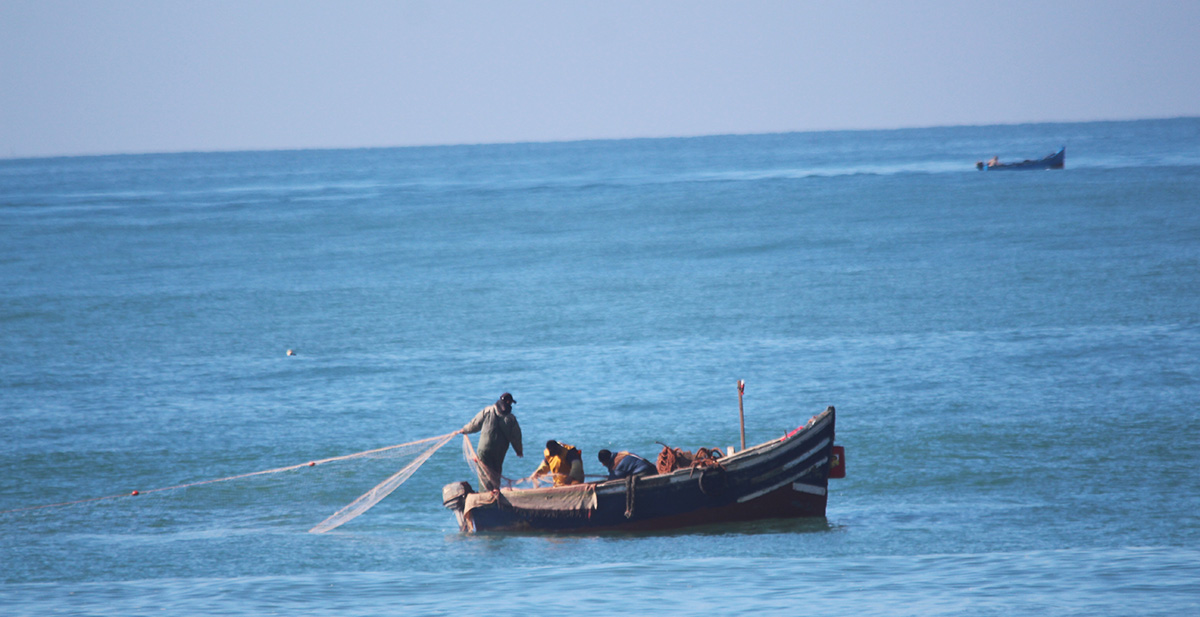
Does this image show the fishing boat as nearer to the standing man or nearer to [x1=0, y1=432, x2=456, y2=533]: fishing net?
the standing man

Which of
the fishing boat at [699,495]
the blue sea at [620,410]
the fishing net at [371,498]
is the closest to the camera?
the blue sea at [620,410]

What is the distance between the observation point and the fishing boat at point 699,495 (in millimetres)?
Answer: 13641

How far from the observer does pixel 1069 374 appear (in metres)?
23.1

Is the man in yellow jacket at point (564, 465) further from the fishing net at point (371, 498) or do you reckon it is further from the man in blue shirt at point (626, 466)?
the fishing net at point (371, 498)

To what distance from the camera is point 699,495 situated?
543 inches

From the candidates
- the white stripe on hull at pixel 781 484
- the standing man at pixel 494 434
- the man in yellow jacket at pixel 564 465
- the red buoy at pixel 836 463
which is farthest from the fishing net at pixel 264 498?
the red buoy at pixel 836 463

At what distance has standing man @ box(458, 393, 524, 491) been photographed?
13.9m

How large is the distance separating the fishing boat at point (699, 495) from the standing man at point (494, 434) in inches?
11.2

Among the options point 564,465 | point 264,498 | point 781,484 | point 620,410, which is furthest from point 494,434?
point 620,410

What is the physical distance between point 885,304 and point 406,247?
98.7 feet

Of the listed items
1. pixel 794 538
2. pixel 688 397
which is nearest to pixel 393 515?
pixel 794 538

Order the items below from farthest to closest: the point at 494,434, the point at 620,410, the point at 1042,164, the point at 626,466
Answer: the point at 1042,164 < the point at 620,410 < the point at 494,434 < the point at 626,466

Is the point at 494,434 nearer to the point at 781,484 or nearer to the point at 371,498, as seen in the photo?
the point at 371,498

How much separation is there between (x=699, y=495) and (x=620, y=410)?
7.55 metres
